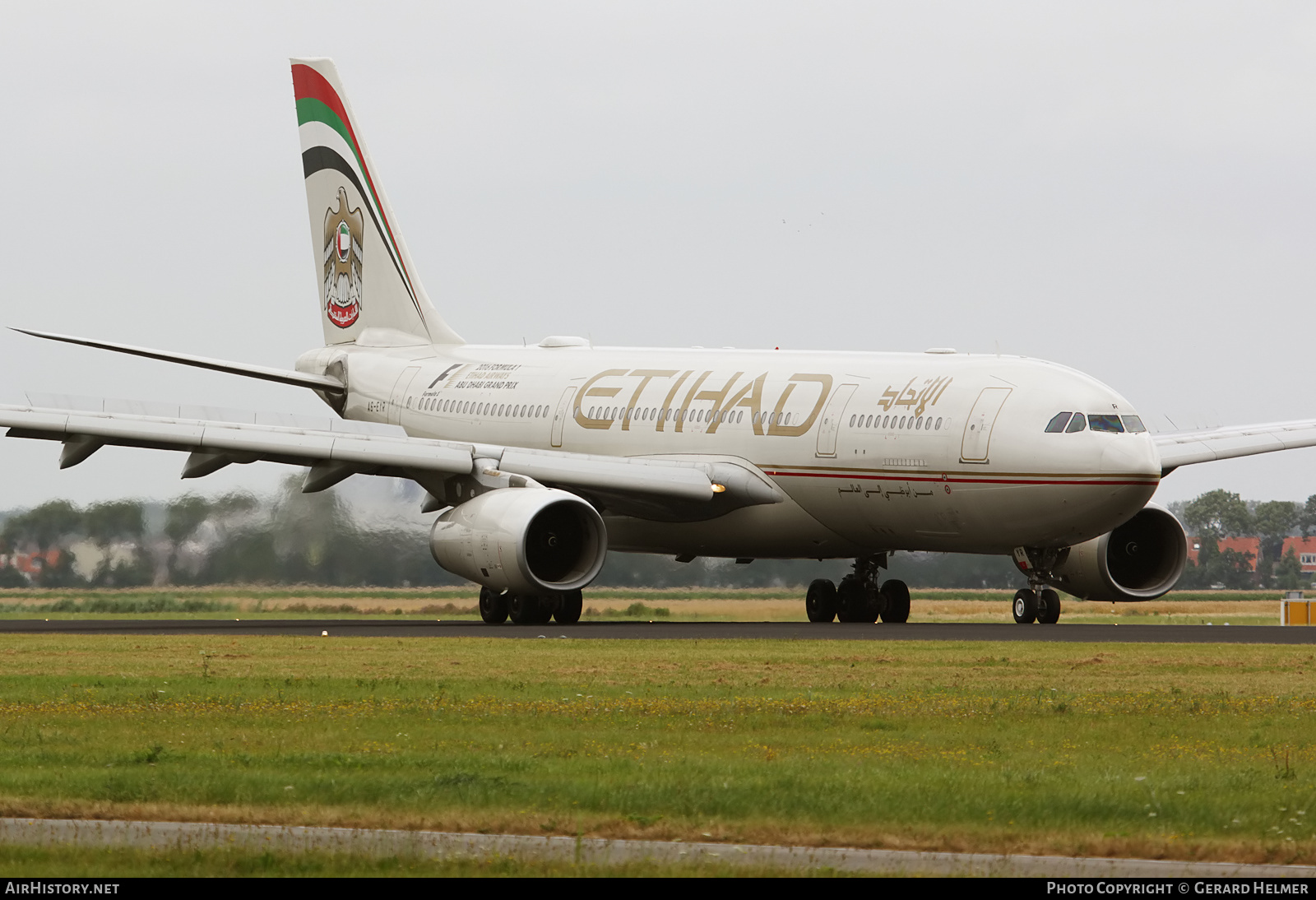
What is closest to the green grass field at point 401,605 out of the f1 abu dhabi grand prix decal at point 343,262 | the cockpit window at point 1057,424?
the f1 abu dhabi grand prix decal at point 343,262

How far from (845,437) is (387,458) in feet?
21.8

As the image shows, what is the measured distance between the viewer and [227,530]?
3519 cm

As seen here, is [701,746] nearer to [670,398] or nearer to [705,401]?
[705,401]

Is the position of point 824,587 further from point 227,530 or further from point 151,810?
point 151,810

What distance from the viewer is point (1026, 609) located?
98.1 ft

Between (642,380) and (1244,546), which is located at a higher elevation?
(642,380)

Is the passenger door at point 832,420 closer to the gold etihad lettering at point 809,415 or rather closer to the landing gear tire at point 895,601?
the gold etihad lettering at point 809,415

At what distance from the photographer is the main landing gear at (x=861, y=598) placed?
3281 centimetres

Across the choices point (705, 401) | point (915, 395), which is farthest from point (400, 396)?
point (915, 395)

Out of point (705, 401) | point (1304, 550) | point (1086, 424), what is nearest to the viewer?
point (1086, 424)

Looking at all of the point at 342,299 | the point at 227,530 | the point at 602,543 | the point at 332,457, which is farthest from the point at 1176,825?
the point at 342,299

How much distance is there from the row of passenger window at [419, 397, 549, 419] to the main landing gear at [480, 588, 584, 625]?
516cm

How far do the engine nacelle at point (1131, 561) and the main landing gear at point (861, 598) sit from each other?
2.72m

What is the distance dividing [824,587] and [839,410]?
4511 millimetres
